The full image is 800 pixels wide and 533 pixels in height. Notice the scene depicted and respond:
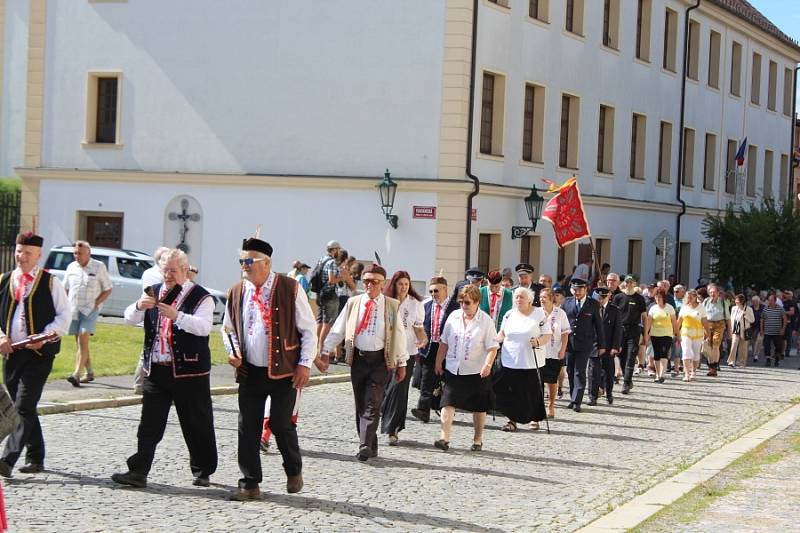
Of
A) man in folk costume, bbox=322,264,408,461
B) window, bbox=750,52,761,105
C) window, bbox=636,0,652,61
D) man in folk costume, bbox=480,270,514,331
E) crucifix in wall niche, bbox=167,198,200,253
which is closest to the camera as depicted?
man in folk costume, bbox=322,264,408,461

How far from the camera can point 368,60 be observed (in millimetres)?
29844

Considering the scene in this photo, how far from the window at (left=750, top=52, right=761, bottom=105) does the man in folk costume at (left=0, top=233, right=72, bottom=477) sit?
4201 cm

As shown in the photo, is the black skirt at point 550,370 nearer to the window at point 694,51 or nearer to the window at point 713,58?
the window at point 694,51

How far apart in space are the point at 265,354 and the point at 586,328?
29.7 ft

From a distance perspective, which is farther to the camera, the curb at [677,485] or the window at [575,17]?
the window at [575,17]

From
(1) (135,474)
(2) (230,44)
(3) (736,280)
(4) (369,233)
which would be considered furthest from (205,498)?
(3) (736,280)

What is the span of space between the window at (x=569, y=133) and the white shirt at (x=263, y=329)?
84.3 ft

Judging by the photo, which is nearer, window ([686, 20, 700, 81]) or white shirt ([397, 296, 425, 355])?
white shirt ([397, 296, 425, 355])

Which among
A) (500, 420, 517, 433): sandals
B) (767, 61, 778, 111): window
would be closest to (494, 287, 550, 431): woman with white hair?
(500, 420, 517, 433): sandals

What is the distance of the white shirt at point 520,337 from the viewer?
15.3 metres

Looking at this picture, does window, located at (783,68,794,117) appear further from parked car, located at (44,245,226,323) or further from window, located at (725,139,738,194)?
parked car, located at (44,245,226,323)

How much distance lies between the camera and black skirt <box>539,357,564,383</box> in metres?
16.9

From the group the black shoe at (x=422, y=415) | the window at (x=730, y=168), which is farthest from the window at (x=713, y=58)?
the black shoe at (x=422, y=415)

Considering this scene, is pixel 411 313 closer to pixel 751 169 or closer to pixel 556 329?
pixel 556 329
